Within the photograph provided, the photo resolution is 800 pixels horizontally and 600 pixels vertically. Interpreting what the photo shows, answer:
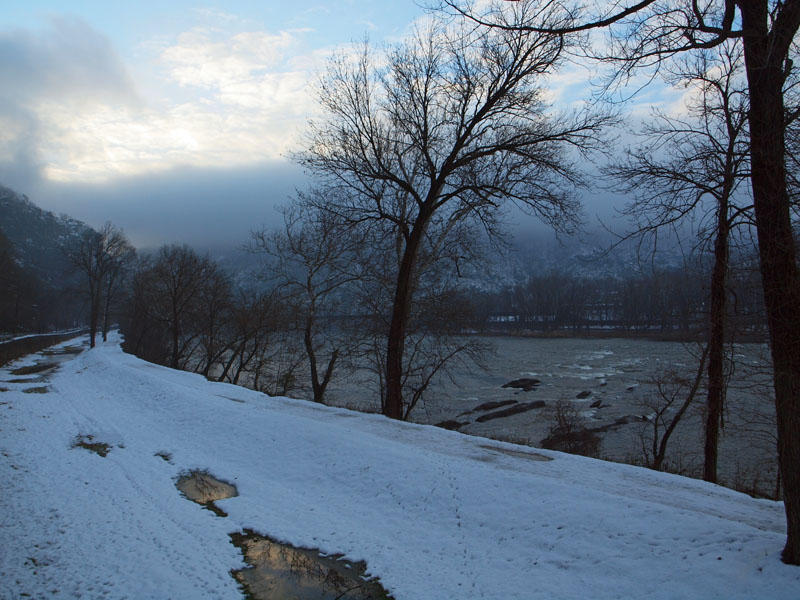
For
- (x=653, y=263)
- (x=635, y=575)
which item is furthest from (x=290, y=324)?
(x=635, y=575)

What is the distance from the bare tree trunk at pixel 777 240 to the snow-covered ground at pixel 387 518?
2.94ft

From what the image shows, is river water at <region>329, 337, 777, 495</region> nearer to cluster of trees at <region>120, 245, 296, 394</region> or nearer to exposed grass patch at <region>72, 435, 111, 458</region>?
cluster of trees at <region>120, 245, 296, 394</region>

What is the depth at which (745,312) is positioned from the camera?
9414 millimetres

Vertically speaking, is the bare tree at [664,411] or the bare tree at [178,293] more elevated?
the bare tree at [178,293]

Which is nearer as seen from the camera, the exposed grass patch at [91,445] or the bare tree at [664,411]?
the exposed grass patch at [91,445]

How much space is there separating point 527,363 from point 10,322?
62412mm

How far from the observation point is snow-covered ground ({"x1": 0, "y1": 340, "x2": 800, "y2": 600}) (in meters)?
4.53

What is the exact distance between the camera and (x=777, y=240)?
453cm

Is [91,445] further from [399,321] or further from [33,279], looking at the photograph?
[33,279]

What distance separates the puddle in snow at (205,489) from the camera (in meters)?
6.70

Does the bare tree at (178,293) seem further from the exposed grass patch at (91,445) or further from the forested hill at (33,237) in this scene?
the forested hill at (33,237)

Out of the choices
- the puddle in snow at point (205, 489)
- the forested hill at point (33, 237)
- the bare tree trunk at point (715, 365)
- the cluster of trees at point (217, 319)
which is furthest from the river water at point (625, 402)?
the forested hill at point (33, 237)

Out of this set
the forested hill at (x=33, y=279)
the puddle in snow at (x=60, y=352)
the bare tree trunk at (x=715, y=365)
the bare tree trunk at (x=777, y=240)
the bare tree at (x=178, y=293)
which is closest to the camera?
the bare tree trunk at (x=777, y=240)

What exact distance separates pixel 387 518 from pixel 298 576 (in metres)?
1.54
